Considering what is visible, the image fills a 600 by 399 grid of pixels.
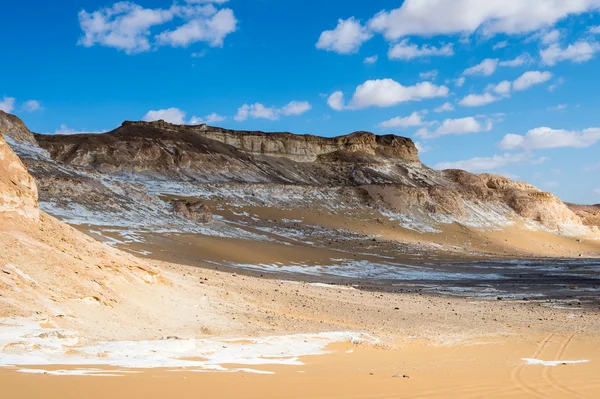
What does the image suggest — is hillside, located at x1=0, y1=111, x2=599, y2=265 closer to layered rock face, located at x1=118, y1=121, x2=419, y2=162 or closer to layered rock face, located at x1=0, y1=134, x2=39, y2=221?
layered rock face, located at x1=118, y1=121, x2=419, y2=162

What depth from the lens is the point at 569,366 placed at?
9.43 meters

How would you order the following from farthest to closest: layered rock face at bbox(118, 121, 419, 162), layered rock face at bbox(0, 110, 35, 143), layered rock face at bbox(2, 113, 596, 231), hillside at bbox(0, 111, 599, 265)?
1. layered rock face at bbox(118, 121, 419, 162)
2. layered rock face at bbox(0, 110, 35, 143)
3. layered rock face at bbox(2, 113, 596, 231)
4. hillside at bbox(0, 111, 599, 265)

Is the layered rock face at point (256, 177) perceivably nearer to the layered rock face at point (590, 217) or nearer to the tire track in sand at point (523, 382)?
the layered rock face at point (590, 217)

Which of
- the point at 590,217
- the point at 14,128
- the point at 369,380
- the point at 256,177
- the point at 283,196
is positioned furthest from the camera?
the point at 590,217

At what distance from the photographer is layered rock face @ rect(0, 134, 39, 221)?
1259 centimetres

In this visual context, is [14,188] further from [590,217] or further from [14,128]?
[590,217]

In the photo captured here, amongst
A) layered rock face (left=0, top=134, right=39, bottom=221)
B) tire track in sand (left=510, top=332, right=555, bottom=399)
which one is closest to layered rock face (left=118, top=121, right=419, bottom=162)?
layered rock face (left=0, top=134, right=39, bottom=221)

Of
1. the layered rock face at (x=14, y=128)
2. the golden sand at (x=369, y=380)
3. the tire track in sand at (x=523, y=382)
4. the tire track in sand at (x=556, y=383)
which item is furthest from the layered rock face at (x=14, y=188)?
the layered rock face at (x=14, y=128)

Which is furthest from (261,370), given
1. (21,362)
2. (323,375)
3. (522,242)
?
(522,242)

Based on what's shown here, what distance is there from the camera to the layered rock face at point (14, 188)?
12.6 metres

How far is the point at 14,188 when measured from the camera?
42.1 feet

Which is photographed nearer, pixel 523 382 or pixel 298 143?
pixel 523 382

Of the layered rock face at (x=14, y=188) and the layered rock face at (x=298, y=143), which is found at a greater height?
the layered rock face at (x=298, y=143)

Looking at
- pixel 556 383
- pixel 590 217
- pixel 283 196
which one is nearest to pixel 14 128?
pixel 283 196
